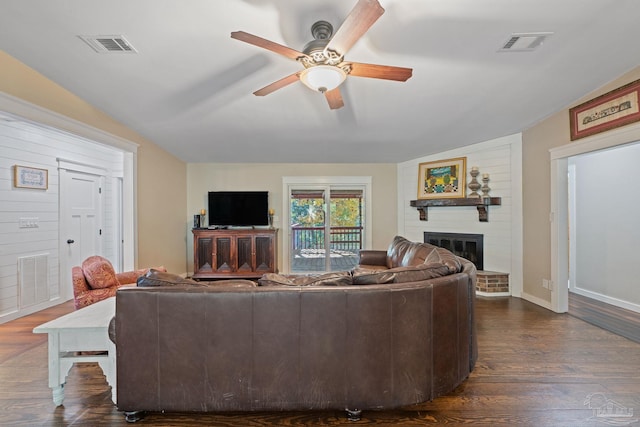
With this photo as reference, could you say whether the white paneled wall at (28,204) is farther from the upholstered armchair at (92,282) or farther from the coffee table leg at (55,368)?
the coffee table leg at (55,368)

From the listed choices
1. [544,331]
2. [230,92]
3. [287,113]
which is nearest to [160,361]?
[230,92]

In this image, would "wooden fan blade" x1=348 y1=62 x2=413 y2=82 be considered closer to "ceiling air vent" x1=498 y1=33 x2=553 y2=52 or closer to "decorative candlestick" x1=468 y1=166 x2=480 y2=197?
"ceiling air vent" x1=498 y1=33 x2=553 y2=52

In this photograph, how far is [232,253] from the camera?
529cm

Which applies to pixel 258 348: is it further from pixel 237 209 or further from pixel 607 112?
pixel 237 209

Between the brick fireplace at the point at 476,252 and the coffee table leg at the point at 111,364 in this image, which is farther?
the brick fireplace at the point at 476,252

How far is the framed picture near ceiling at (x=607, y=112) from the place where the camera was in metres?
2.80

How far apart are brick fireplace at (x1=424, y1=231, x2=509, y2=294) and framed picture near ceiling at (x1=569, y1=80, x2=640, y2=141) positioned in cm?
199

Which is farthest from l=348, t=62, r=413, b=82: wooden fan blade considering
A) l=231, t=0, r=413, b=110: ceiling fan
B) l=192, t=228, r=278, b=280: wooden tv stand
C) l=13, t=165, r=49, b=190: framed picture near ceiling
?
l=13, t=165, r=49, b=190: framed picture near ceiling

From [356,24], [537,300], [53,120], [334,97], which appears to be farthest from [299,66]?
[537,300]

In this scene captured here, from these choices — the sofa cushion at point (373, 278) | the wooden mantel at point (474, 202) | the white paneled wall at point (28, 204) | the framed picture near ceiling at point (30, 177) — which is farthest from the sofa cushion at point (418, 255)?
the framed picture near ceiling at point (30, 177)

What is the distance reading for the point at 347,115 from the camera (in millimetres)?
3633

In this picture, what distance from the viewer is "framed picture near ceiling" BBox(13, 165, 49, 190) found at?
3.64 meters

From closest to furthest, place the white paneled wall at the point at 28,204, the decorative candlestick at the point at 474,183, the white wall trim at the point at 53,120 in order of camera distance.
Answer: the white wall trim at the point at 53,120 → the white paneled wall at the point at 28,204 → the decorative candlestick at the point at 474,183

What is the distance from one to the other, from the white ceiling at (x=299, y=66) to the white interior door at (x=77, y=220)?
1.47 m
